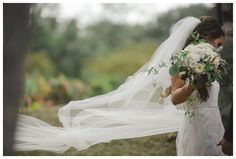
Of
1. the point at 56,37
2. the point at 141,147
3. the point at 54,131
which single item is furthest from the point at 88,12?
the point at 54,131

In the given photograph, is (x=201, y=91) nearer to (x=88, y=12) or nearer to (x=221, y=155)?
(x=221, y=155)

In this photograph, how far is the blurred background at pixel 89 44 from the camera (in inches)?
384

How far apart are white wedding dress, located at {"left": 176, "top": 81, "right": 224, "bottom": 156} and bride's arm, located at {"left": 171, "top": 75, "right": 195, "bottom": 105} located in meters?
0.12

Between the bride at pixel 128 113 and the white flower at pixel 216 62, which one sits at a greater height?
the white flower at pixel 216 62

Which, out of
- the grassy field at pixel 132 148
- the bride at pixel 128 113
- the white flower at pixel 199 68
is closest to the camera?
the white flower at pixel 199 68

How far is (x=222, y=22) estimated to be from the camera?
18.3 ft

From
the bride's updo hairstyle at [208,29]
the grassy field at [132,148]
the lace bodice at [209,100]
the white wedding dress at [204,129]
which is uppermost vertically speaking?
the bride's updo hairstyle at [208,29]

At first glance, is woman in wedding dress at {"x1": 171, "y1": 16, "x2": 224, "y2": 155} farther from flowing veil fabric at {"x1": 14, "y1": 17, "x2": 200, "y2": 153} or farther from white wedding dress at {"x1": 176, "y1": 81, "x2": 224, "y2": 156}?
flowing veil fabric at {"x1": 14, "y1": 17, "x2": 200, "y2": 153}

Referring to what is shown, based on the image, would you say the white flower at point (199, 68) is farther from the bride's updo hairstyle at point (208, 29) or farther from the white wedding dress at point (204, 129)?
the bride's updo hairstyle at point (208, 29)

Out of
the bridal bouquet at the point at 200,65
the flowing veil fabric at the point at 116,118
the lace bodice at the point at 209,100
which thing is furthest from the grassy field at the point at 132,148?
the bridal bouquet at the point at 200,65

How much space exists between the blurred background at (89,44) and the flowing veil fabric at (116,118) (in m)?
3.08

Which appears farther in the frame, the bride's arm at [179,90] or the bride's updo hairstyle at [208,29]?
the bride's updo hairstyle at [208,29]

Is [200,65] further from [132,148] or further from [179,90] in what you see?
[132,148]

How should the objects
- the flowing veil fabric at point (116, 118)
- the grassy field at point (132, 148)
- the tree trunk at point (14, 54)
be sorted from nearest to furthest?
the tree trunk at point (14, 54) < the flowing veil fabric at point (116, 118) < the grassy field at point (132, 148)
